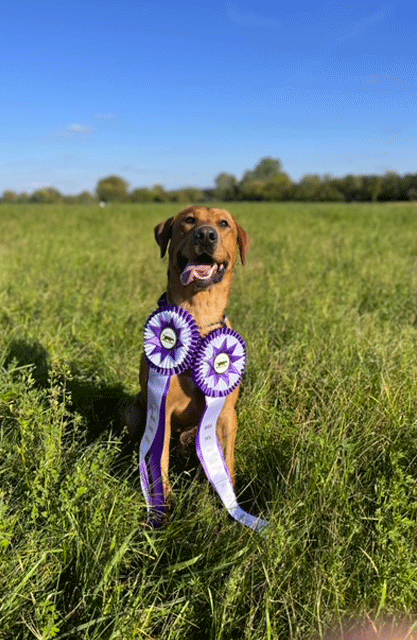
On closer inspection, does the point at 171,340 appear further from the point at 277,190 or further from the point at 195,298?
the point at 277,190

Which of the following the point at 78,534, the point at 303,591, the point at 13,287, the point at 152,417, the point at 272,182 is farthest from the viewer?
the point at 272,182

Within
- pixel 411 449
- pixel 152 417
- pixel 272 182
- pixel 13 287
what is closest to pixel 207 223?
pixel 152 417

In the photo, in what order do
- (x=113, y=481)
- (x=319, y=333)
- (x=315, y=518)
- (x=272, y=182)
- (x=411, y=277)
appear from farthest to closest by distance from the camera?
(x=272, y=182) → (x=411, y=277) → (x=319, y=333) → (x=113, y=481) → (x=315, y=518)

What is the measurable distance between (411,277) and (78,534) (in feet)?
18.6

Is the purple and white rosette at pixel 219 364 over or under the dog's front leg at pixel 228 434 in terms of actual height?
over

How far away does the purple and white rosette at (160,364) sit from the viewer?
2.31 m

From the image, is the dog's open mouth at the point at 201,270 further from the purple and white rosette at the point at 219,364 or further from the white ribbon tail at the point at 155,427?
the white ribbon tail at the point at 155,427

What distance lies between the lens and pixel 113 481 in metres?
2.20

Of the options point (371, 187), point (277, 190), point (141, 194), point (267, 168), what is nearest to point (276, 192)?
point (277, 190)

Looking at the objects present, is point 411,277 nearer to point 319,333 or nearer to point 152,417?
point 319,333

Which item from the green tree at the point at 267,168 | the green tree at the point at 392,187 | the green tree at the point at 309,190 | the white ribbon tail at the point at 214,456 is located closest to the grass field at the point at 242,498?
the white ribbon tail at the point at 214,456

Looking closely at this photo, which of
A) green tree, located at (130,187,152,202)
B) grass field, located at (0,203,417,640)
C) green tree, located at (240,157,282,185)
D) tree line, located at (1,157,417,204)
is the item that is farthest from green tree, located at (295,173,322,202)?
grass field, located at (0,203,417,640)

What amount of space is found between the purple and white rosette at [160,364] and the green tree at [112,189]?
82351 millimetres

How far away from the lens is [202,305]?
99.8 inches
